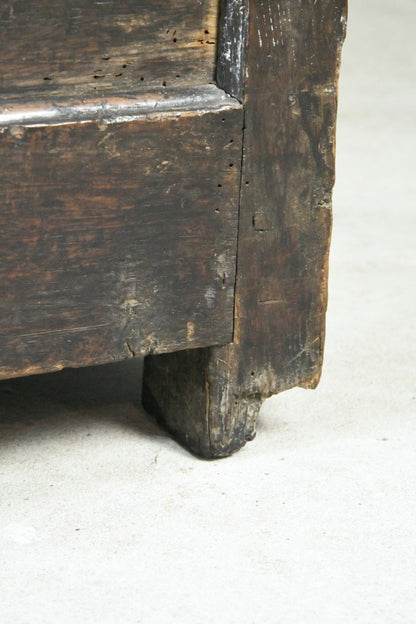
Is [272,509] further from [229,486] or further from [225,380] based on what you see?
[225,380]

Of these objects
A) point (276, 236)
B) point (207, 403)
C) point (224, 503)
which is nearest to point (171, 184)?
point (276, 236)

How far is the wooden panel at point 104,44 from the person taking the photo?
63.1 inches

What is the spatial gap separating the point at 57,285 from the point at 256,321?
1.11 feet

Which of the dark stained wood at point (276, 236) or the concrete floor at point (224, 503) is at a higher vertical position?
the dark stained wood at point (276, 236)

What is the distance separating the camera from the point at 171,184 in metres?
1.73

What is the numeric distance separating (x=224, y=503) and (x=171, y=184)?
1.56 feet

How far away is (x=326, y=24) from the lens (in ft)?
5.84

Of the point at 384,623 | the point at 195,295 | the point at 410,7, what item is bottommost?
the point at 410,7

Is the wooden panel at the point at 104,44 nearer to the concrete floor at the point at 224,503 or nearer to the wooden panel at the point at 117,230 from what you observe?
the wooden panel at the point at 117,230

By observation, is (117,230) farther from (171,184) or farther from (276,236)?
(276,236)

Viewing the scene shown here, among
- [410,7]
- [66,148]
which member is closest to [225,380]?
[66,148]

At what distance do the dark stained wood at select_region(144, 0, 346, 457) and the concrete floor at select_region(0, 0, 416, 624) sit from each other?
4.0 inches

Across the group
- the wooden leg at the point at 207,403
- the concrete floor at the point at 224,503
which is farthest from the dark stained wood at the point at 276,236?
the concrete floor at the point at 224,503

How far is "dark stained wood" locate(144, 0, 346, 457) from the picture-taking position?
5.79 feet
